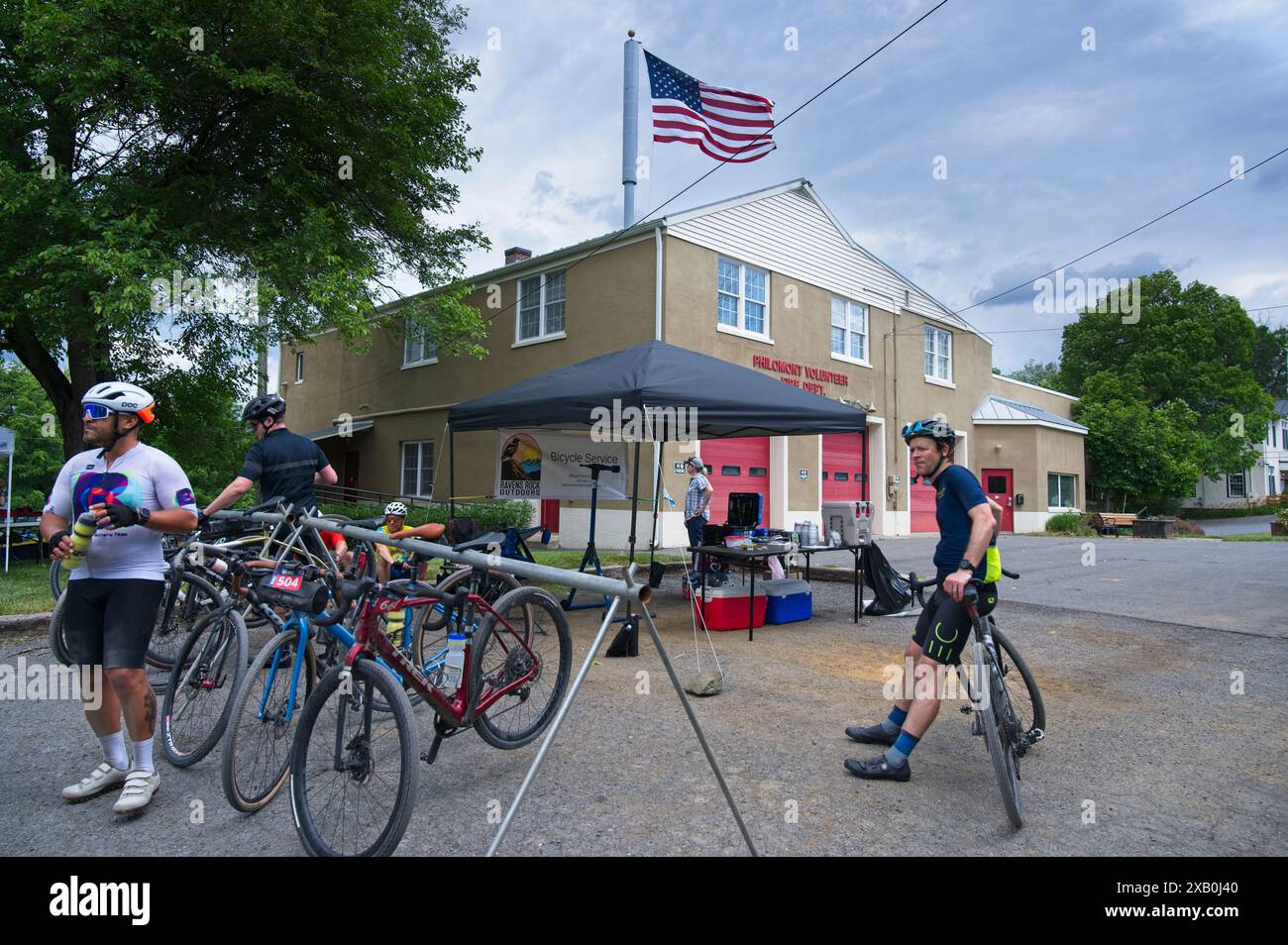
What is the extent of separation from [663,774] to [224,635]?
2.46 m

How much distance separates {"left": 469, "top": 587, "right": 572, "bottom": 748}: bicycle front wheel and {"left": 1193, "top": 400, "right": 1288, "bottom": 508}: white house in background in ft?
171

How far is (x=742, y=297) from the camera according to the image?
1841cm

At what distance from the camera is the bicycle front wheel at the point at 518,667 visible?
156 inches

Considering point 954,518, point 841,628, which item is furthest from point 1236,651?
point 954,518

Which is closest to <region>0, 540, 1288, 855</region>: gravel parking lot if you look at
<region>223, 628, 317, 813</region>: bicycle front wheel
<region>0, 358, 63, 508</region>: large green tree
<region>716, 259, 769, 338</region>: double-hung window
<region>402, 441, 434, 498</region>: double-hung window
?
<region>223, 628, 317, 813</region>: bicycle front wheel

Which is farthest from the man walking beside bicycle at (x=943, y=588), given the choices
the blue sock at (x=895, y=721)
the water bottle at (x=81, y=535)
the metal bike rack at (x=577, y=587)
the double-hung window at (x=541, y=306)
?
the double-hung window at (x=541, y=306)

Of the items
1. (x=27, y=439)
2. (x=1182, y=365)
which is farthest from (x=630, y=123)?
(x=1182, y=365)

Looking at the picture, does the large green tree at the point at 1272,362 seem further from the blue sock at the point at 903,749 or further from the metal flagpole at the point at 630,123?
the blue sock at the point at 903,749

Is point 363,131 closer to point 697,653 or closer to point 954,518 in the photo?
point 697,653

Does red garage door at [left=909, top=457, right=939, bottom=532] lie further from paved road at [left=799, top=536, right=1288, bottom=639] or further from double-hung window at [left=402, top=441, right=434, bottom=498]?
double-hung window at [left=402, top=441, right=434, bottom=498]

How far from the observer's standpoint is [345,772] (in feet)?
10.0

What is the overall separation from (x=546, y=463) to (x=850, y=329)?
581 inches

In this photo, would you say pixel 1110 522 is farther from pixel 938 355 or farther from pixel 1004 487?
pixel 938 355

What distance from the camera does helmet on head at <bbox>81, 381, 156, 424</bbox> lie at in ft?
11.8
